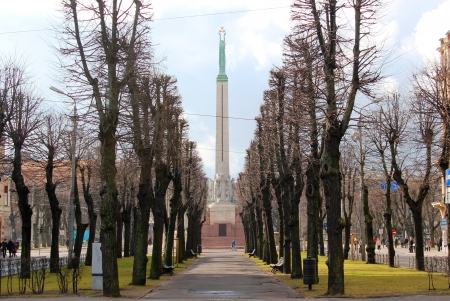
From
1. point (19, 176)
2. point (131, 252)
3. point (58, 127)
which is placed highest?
point (58, 127)

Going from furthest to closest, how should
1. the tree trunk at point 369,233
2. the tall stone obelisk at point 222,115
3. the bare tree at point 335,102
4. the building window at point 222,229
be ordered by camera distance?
the building window at point 222,229 < the tall stone obelisk at point 222,115 < the tree trunk at point 369,233 < the bare tree at point 335,102

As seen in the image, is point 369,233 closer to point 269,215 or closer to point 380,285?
point 269,215

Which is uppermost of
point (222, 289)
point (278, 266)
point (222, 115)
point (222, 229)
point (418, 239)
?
point (222, 115)

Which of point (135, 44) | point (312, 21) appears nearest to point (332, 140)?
point (312, 21)

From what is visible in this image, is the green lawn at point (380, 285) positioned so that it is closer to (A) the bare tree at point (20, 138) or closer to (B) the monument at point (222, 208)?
(A) the bare tree at point (20, 138)

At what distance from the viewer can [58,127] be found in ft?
126

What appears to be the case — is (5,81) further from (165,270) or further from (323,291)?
(323,291)

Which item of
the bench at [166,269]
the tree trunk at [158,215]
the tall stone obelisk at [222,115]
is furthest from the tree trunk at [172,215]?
the tall stone obelisk at [222,115]

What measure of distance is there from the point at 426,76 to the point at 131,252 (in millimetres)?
39386

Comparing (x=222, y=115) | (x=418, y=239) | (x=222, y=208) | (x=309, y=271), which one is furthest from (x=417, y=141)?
(x=222, y=208)

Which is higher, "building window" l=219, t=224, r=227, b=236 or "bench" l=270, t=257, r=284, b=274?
"building window" l=219, t=224, r=227, b=236

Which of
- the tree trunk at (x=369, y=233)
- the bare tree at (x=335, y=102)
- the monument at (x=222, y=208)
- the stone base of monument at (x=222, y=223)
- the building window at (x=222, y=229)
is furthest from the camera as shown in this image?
the building window at (x=222, y=229)

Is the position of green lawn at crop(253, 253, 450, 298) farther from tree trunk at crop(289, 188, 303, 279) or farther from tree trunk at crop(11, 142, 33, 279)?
tree trunk at crop(11, 142, 33, 279)

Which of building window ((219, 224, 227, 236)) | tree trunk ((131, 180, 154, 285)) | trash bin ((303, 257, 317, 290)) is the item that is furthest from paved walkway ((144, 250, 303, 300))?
building window ((219, 224, 227, 236))
